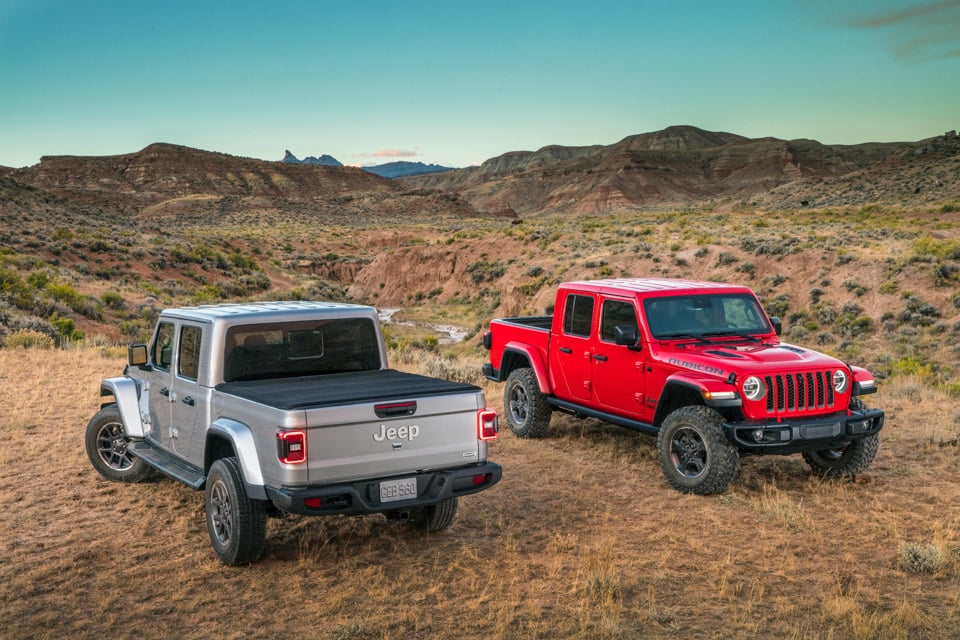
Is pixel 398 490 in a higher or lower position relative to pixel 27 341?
higher

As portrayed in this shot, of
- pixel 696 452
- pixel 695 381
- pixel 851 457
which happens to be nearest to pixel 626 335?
pixel 695 381

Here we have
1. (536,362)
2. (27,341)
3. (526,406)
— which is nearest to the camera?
(536,362)

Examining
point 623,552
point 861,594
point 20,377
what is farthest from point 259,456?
point 20,377

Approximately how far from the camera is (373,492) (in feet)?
18.1

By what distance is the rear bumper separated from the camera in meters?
5.24

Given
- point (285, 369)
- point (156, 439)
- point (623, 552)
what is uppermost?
point (285, 369)

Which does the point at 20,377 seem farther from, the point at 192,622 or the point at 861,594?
the point at 861,594

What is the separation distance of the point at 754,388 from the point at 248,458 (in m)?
4.74

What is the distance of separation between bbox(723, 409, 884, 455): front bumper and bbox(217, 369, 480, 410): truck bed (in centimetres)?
294

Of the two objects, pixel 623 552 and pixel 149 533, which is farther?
pixel 149 533

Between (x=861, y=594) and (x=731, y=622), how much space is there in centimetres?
114

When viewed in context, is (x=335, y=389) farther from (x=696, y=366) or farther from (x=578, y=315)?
(x=578, y=315)

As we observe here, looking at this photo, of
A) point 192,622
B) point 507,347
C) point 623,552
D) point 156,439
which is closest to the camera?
point 192,622

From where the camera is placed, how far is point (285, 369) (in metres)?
6.69
